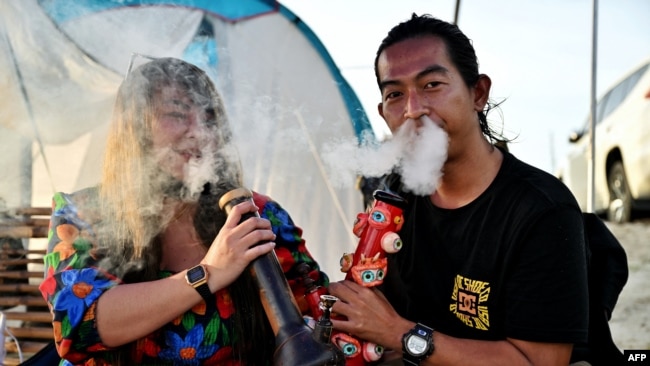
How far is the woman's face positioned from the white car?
14.9 feet

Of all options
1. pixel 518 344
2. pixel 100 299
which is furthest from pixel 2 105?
pixel 518 344

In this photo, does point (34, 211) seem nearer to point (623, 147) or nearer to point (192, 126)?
point (192, 126)

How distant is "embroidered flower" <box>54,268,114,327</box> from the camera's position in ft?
5.46

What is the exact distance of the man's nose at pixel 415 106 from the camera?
1.74 metres

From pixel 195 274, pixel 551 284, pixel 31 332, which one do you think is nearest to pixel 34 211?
pixel 31 332

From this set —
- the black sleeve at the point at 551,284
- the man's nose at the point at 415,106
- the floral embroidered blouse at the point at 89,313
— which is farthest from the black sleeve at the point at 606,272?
the floral embroidered blouse at the point at 89,313

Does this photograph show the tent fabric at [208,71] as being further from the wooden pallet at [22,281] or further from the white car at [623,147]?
the white car at [623,147]

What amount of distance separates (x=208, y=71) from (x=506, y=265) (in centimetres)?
200

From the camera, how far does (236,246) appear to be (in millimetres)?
1614

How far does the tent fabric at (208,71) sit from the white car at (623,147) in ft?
8.78

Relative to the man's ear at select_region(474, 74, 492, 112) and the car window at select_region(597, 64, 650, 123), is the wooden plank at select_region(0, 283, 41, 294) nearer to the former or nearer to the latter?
the man's ear at select_region(474, 74, 492, 112)

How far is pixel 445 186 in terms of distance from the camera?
1.88 metres

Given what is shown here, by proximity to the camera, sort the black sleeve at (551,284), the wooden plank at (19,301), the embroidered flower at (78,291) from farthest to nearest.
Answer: the wooden plank at (19,301), the embroidered flower at (78,291), the black sleeve at (551,284)

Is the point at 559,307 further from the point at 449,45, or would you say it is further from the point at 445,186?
the point at 449,45
